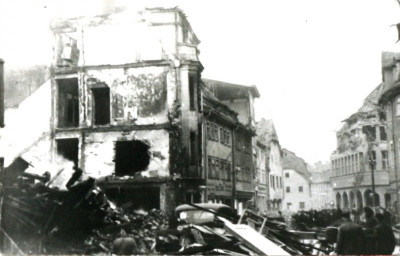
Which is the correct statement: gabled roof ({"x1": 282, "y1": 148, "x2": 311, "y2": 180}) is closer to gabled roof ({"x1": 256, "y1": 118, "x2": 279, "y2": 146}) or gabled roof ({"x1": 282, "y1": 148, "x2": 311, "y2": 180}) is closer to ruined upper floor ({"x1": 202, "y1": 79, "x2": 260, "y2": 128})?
gabled roof ({"x1": 256, "y1": 118, "x2": 279, "y2": 146})

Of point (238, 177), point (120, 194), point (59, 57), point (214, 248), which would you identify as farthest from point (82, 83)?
point (238, 177)

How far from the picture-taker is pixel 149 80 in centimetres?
1648

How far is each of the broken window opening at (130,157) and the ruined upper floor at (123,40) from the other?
2817 mm

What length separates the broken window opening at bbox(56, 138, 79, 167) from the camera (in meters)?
14.8

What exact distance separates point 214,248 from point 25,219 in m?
3.67

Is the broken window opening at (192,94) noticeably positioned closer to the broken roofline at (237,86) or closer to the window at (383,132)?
the broken roofline at (237,86)

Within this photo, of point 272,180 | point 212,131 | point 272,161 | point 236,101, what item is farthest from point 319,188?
point 212,131

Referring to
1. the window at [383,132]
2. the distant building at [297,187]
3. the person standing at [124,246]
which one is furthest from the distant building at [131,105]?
the distant building at [297,187]

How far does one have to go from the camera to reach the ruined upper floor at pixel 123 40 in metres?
15.6

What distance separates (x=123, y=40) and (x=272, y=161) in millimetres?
23818

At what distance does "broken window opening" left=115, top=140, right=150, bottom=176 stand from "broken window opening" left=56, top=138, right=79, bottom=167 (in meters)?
1.27

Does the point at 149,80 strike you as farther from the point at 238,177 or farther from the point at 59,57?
the point at 238,177

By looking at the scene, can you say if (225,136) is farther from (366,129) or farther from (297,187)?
(297,187)

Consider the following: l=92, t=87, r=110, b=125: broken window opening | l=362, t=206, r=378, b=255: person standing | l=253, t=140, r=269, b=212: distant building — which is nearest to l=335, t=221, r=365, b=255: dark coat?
l=362, t=206, r=378, b=255: person standing
